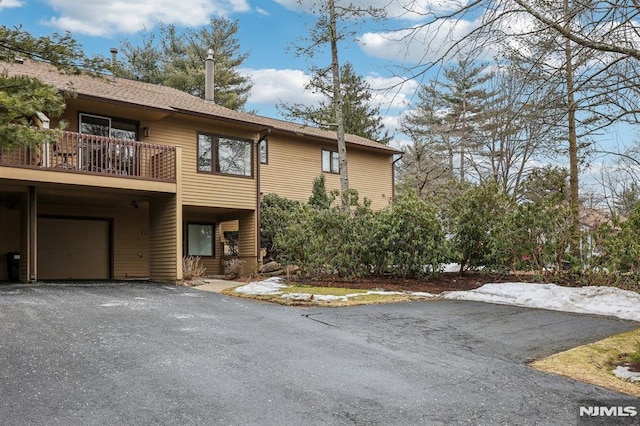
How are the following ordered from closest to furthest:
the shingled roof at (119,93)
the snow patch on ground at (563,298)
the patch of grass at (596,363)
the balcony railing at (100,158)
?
the patch of grass at (596,363), the snow patch on ground at (563,298), the balcony railing at (100,158), the shingled roof at (119,93)

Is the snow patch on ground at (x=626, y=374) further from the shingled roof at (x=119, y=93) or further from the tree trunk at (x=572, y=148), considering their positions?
the shingled roof at (x=119, y=93)

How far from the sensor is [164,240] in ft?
48.2

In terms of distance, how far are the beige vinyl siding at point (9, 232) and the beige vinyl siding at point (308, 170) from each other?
7996 millimetres

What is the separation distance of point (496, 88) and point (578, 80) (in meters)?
15.3

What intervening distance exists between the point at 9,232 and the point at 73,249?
1.90 meters

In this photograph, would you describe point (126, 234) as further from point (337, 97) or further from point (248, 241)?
point (337, 97)

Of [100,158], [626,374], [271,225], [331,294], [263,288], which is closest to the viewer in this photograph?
[626,374]

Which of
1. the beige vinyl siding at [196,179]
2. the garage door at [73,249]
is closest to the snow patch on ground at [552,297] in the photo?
the beige vinyl siding at [196,179]

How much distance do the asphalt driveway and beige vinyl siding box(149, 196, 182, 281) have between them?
5122mm

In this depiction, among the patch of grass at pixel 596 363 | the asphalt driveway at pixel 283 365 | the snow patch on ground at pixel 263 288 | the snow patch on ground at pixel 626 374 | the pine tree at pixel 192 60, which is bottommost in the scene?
the snow patch on ground at pixel 626 374

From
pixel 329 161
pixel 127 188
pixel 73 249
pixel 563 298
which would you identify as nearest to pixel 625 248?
pixel 563 298

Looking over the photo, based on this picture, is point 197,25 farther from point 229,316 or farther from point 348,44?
point 229,316

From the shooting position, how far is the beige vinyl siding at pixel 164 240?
14156 mm

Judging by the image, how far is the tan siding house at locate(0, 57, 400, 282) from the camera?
42.6 ft
